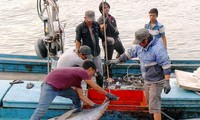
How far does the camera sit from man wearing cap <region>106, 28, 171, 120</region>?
577 centimetres

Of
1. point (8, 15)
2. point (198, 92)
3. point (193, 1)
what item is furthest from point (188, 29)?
point (198, 92)

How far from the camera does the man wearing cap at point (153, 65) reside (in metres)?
5.77

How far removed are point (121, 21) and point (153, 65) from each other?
14.7 meters

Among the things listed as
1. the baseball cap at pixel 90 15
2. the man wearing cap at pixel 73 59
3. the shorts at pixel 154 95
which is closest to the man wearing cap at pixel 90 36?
the baseball cap at pixel 90 15

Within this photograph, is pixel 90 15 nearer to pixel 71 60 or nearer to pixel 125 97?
pixel 71 60

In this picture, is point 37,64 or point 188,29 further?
point 188,29

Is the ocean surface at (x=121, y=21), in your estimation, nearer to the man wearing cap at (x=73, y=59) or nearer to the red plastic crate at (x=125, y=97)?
the red plastic crate at (x=125, y=97)

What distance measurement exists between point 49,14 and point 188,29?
12701 millimetres

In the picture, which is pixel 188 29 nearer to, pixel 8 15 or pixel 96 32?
pixel 8 15

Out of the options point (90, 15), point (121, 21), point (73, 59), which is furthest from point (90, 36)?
point (121, 21)

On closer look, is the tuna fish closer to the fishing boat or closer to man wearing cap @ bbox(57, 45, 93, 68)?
the fishing boat

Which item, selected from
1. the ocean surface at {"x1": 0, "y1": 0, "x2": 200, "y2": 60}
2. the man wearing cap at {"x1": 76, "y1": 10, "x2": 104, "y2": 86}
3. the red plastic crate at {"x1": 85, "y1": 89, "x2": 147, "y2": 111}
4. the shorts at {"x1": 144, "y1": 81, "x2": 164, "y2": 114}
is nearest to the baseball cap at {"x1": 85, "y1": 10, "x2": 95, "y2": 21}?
the man wearing cap at {"x1": 76, "y1": 10, "x2": 104, "y2": 86}

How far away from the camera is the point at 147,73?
607 centimetres

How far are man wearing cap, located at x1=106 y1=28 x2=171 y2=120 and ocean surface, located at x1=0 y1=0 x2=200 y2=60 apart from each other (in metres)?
9.01
